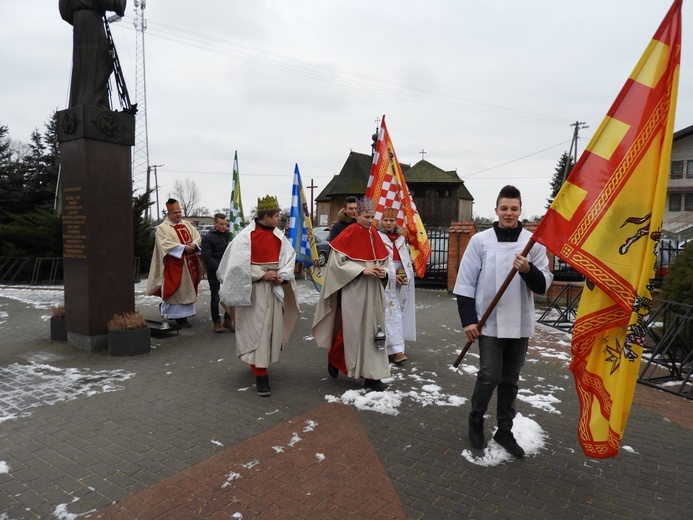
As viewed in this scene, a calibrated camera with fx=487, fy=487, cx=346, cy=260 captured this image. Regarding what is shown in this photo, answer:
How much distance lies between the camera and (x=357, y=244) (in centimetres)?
532

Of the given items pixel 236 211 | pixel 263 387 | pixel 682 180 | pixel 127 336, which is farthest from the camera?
pixel 682 180

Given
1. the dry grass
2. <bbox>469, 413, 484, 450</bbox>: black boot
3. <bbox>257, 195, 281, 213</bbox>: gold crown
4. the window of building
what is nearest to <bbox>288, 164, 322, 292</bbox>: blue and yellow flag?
the dry grass

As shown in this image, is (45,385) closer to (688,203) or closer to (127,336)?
(127,336)

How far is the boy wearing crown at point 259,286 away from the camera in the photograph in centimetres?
511

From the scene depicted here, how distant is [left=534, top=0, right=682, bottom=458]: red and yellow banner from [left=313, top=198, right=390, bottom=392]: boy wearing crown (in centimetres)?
229

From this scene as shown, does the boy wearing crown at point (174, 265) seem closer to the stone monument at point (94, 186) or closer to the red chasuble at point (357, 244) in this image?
the stone monument at point (94, 186)

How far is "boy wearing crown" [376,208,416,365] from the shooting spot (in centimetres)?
611

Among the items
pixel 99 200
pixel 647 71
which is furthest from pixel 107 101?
pixel 647 71

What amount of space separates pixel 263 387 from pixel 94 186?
3796 mm

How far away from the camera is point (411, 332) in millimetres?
6680

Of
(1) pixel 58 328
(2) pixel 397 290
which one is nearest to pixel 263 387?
(2) pixel 397 290

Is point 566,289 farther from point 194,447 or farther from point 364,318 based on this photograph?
point 194,447

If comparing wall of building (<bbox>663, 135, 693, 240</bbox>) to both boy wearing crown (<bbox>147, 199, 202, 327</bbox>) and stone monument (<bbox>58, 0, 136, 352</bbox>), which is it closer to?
boy wearing crown (<bbox>147, 199, 202, 327</bbox>)

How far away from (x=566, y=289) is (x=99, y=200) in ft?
29.3
